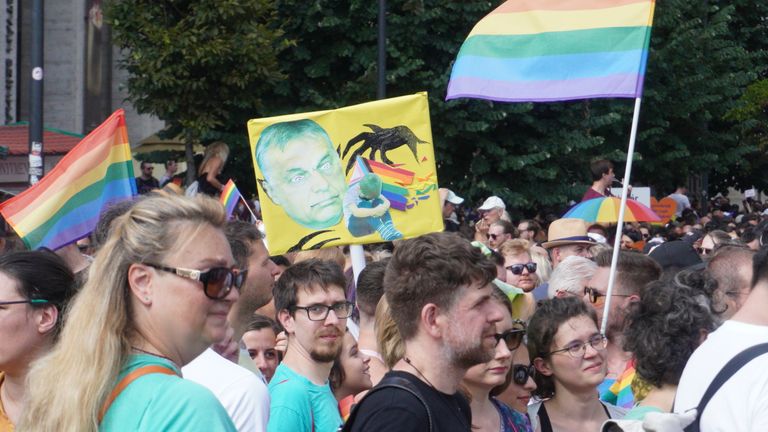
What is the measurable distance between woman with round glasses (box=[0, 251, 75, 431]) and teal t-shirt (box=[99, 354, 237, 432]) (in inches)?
56.9

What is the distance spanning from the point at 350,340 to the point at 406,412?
2.62 meters

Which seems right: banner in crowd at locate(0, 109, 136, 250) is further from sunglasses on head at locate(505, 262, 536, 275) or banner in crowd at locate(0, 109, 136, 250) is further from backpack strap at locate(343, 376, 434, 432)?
backpack strap at locate(343, 376, 434, 432)

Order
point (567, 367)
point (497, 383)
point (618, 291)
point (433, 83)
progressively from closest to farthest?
point (497, 383) → point (567, 367) → point (618, 291) → point (433, 83)

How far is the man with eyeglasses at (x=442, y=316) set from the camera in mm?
3734

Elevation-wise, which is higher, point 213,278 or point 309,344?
point 213,278

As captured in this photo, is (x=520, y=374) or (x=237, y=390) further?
(x=520, y=374)

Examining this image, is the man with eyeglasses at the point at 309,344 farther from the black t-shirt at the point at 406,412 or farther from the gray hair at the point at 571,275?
the gray hair at the point at 571,275

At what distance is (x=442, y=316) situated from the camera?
381 cm

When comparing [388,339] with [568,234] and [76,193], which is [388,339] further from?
[568,234]

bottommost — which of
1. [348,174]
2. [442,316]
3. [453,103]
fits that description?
[453,103]

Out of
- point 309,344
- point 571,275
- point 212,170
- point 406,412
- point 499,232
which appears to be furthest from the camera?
point 212,170

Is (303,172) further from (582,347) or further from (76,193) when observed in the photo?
(582,347)

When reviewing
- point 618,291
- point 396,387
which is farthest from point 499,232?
point 396,387

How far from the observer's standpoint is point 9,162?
1784 centimetres
